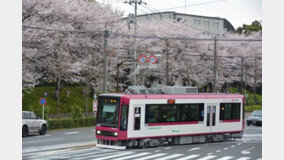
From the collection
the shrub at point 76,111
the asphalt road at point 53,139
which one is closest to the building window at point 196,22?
the shrub at point 76,111

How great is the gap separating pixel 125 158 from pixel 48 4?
20.8 m

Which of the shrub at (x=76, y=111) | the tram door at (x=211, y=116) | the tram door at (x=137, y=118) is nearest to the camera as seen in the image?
the tram door at (x=137, y=118)

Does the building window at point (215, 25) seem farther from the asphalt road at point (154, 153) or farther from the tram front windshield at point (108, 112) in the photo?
the tram front windshield at point (108, 112)

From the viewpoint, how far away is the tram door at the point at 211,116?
26.0 meters

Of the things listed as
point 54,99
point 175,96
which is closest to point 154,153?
point 175,96

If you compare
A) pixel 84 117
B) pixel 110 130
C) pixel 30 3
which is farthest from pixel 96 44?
pixel 110 130

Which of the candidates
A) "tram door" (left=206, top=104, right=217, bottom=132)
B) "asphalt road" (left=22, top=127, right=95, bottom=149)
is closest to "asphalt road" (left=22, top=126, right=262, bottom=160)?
"asphalt road" (left=22, top=127, right=95, bottom=149)

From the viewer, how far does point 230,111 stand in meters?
27.7

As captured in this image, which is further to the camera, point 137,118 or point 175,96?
point 175,96

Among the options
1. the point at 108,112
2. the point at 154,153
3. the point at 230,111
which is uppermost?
the point at 108,112

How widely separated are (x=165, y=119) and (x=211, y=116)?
12.8 ft

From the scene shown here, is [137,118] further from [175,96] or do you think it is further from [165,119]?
[175,96]

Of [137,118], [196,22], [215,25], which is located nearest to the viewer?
[137,118]

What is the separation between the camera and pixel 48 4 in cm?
3562
